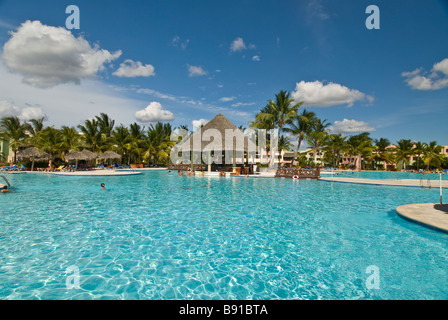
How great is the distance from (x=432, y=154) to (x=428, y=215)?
4355 centimetres

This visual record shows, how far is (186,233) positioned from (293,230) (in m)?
2.98

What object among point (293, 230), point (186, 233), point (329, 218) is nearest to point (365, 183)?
point (329, 218)

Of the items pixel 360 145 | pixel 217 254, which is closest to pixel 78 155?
pixel 217 254

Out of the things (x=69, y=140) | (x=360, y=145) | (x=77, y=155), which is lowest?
(x=77, y=155)

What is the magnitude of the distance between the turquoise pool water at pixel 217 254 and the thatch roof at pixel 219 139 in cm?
1535

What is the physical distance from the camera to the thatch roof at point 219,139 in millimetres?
23297

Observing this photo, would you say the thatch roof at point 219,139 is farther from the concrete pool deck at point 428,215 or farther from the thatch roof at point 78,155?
the concrete pool deck at point 428,215

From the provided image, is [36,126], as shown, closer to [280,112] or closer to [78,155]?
→ [78,155]

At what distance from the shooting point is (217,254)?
4707mm

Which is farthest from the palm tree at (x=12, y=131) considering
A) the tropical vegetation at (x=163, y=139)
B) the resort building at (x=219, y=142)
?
the resort building at (x=219, y=142)

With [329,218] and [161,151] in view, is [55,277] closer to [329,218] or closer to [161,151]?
[329,218]

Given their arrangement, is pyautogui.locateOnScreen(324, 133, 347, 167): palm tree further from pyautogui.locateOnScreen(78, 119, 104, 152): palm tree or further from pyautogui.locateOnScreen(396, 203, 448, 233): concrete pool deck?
pyautogui.locateOnScreen(78, 119, 104, 152): palm tree

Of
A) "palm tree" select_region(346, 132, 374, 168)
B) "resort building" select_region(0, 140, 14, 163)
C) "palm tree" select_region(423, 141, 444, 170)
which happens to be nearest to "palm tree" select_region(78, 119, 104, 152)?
"resort building" select_region(0, 140, 14, 163)

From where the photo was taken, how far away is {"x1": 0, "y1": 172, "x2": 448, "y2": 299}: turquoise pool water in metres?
3.46
